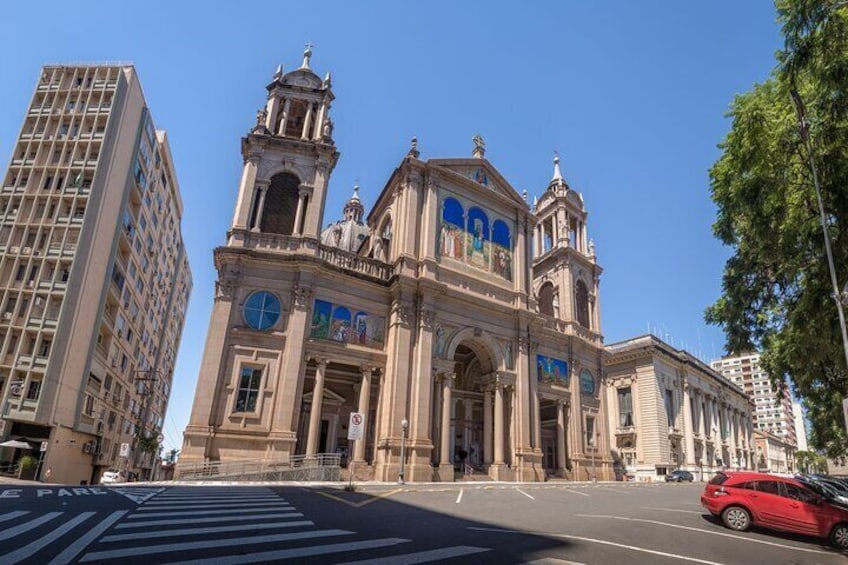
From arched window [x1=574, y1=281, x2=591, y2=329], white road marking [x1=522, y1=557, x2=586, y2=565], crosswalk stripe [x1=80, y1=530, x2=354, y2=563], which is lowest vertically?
white road marking [x1=522, y1=557, x2=586, y2=565]

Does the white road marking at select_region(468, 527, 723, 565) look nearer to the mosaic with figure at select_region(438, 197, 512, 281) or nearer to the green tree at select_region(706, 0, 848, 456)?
the green tree at select_region(706, 0, 848, 456)

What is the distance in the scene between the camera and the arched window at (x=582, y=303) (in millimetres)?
47656

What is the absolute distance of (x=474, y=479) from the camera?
32.1m

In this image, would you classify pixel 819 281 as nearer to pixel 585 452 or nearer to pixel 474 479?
pixel 474 479

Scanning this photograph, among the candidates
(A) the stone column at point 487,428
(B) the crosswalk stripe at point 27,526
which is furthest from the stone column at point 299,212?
(B) the crosswalk stripe at point 27,526

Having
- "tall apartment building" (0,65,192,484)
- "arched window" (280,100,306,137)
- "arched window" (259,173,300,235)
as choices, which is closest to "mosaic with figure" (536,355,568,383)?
"arched window" (259,173,300,235)

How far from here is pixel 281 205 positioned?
110ft

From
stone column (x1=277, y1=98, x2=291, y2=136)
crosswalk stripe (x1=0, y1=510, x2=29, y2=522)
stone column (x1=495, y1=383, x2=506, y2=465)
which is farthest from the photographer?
stone column (x1=277, y1=98, x2=291, y2=136)

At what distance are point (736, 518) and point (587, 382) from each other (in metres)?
31.1

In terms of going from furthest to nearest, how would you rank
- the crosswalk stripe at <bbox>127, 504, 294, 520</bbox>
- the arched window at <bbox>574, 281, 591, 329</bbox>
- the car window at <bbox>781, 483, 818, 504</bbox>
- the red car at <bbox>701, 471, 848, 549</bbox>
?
1. the arched window at <bbox>574, 281, 591, 329</bbox>
2. the car window at <bbox>781, 483, 818, 504</bbox>
3. the red car at <bbox>701, 471, 848, 549</bbox>
4. the crosswalk stripe at <bbox>127, 504, 294, 520</bbox>

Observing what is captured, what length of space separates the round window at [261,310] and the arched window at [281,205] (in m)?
5.34

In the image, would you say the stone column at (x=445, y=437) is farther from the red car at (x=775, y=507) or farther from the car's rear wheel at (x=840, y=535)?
the car's rear wheel at (x=840, y=535)

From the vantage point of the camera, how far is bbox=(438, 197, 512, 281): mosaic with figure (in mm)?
37312

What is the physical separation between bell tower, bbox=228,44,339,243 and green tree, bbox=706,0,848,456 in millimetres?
23943
